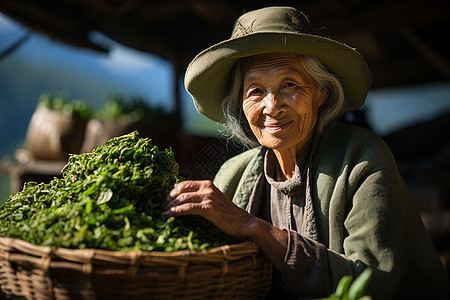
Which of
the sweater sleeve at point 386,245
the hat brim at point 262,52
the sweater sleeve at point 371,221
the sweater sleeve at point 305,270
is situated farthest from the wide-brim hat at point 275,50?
the sweater sleeve at point 305,270

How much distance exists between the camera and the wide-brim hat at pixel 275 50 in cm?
172

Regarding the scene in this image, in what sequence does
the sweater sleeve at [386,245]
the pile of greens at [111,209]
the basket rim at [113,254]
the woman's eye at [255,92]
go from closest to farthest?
the basket rim at [113,254] → the pile of greens at [111,209] → the sweater sleeve at [386,245] → the woman's eye at [255,92]

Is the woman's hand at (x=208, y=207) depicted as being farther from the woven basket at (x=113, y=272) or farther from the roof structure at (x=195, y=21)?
the roof structure at (x=195, y=21)

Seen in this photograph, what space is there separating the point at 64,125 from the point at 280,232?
11.6 feet

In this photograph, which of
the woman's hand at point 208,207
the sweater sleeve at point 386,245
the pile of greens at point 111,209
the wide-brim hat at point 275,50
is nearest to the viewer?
the pile of greens at point 111,209

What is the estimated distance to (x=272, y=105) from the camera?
1759 mm

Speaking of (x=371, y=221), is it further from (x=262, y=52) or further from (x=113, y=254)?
(x=113, y=254)

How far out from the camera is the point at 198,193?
1.45m

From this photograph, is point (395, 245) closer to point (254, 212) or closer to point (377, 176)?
point (377, 176)

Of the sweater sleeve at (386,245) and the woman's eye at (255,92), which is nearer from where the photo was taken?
the sweater sleeve at (386,245)

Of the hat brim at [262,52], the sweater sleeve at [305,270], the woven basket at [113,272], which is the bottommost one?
the sweater sleeve at [305,270]

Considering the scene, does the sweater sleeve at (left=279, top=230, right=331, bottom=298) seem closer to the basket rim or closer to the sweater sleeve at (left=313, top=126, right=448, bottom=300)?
the sweater sleeve at (left=313, top=126, right=448, bottom=300)

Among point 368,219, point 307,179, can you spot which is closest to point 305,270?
point 368,219

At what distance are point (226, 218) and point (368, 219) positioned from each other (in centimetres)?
56
